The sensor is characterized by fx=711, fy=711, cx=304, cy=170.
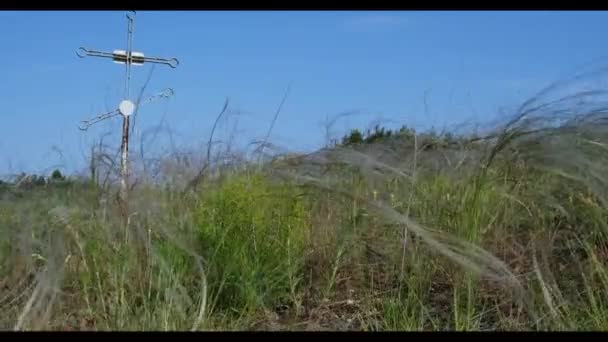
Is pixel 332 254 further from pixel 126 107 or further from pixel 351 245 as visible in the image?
pixel 126 107

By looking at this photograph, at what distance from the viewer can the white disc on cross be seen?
3611mm

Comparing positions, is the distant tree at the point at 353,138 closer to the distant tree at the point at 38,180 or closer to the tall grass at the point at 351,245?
the tall grass at the point at 351,245

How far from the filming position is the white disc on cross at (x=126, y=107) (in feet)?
11.8

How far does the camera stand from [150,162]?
3.71 m

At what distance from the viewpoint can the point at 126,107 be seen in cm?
365

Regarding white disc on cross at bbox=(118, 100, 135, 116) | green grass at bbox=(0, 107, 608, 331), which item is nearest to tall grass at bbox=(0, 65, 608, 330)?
green grass at bbox=(0, 107, 608, 331)

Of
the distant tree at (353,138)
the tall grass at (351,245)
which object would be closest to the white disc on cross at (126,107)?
the tall grass at (351,245)

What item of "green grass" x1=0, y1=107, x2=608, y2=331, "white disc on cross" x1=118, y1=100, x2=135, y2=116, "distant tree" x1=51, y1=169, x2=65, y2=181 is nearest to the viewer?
"green grass" x1=0, y1=107, x2=608, y2=331

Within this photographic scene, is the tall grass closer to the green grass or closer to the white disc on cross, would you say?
the green grass
